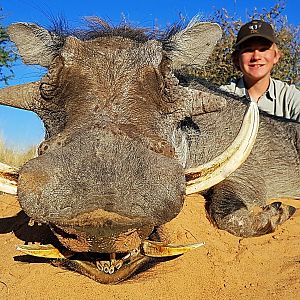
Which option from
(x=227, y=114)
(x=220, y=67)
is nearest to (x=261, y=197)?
(x=227, y=114)

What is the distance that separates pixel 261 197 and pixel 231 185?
392mm

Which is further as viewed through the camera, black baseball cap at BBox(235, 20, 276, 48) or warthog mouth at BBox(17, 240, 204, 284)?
black baseball cap at BBox(235, 20, 276, 48)

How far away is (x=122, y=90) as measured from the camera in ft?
10.9

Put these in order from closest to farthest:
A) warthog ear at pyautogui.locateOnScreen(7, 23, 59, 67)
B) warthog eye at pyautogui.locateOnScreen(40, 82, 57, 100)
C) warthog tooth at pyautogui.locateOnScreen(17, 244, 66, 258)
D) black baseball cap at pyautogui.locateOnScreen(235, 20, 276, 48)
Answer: warthog tooth at pyautogui.locateOnScreen(17, 244, 66, 258), warthog eye at pyautogui.locateOnScreen(40, 82, 57, 100), warthog ear at pyautogui.locateOnScreen(7, 23, 59, 67), black baseball cap at pyautogui.locateOnScreen(235, 20, 276, 48)

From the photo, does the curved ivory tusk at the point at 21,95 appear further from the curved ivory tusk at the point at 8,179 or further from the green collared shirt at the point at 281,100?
the green collared shirt at the point at 281,100

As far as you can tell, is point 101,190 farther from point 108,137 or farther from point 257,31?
point 257,31

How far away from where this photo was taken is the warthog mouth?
10.2 feet

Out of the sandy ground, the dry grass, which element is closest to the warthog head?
the sandy ground

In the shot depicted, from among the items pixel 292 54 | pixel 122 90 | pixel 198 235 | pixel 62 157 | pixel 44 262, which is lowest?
pixel 44 262

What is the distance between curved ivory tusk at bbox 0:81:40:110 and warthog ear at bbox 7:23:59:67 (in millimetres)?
341

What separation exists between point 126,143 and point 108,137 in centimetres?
10

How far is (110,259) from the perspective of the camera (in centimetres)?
315

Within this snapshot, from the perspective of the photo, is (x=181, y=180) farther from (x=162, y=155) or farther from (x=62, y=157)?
(x=62, y=157)

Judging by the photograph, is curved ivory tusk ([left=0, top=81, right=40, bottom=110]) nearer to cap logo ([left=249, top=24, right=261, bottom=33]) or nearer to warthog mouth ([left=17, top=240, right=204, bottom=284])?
warthog mouth ([left=17, top=240, right=204, bottom=284])
